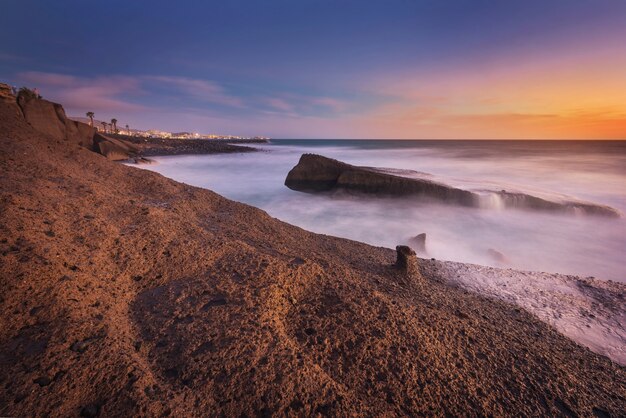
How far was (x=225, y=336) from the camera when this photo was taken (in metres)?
1.66

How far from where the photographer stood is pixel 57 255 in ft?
6.42

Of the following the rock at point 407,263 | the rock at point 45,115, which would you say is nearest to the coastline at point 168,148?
the rock at point 45,115

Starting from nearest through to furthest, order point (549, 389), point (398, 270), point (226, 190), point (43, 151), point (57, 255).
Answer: point (549, 389), point (57, 255), point (398, 270), point (43, 151), point (226, 190)

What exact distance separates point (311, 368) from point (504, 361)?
1.36 metres

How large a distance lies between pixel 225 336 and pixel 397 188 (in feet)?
30.0

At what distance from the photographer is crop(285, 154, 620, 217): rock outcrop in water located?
9.05 m

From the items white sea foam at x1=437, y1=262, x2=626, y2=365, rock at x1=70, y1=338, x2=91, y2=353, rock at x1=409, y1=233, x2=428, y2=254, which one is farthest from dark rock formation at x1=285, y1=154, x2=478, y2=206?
rock at x1=70, y1=338, x2=91, y2=353

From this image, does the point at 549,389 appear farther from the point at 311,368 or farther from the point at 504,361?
the point at 311,368

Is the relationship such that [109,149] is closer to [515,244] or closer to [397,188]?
[397,188]

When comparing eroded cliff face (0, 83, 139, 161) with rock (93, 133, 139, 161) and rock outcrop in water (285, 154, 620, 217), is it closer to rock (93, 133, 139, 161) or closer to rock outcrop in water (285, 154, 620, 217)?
rock (93, 133, 139, 161)

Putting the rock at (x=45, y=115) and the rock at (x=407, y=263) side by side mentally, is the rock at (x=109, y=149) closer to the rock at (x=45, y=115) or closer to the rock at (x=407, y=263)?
the rock at (x=45, y=115)

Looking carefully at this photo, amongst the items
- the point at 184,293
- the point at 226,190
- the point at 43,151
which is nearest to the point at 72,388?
the point at 184,293

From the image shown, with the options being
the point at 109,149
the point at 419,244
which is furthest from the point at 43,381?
the point at 109,149

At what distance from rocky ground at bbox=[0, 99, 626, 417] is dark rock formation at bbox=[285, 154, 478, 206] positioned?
284 inches
